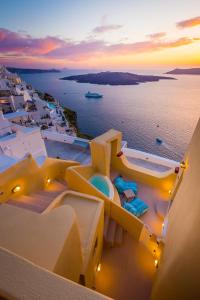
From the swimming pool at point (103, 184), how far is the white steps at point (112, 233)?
1.18 m

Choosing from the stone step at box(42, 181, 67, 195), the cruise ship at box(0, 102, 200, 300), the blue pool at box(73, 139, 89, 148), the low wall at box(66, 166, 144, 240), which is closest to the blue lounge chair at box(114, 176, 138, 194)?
the cruise ship at box(0, 102, 200, 300)

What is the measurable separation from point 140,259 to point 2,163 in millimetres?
7657

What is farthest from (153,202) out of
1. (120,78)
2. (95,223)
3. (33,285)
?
(120,78)

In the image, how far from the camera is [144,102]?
69062 mm

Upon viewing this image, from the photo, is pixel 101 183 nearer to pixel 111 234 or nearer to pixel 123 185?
pixel 123 185

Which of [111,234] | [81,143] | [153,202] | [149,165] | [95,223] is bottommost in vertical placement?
[111,234]

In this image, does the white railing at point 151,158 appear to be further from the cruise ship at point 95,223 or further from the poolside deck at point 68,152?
the poolside deck at point 68,152

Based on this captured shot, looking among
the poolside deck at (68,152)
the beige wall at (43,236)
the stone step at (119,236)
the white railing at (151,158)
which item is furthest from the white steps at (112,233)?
the white railing at (151,158)

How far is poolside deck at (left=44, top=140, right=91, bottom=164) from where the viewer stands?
12043 millimetres

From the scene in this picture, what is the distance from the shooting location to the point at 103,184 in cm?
858

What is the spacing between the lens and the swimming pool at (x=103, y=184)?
819 cm

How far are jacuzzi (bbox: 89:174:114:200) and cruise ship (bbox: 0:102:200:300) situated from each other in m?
0.05

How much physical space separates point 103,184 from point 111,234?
7.92 ft

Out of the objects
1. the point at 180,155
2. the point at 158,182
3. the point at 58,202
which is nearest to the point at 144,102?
the point at 180,155
